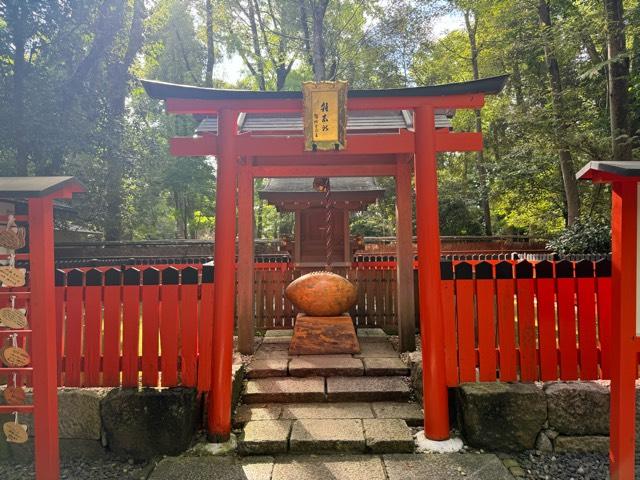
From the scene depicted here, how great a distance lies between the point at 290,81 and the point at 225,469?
78.9 feet

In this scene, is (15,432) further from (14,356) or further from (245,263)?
(245,263)

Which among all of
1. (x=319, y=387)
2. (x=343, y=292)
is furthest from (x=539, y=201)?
(x=319, y=387)

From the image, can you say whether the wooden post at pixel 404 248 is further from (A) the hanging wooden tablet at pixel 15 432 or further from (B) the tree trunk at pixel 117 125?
(B) the tree trunk at pixel 117 125

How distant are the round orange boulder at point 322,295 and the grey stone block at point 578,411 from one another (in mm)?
2568

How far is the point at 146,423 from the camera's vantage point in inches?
128

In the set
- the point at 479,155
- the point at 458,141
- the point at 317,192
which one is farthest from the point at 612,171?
the point at 479,155

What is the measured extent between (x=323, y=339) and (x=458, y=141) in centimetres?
288

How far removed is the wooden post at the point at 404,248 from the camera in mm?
5539

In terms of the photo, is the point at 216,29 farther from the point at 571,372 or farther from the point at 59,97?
the point at 571,372

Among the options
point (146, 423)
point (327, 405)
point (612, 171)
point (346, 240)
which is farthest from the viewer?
point (346, 240)

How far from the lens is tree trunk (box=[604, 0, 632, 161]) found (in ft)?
33.1

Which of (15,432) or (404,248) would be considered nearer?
(15,432)

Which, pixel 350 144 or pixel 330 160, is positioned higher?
pixel 330 160

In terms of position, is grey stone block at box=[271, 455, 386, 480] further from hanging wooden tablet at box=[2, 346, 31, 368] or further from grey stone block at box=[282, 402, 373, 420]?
hanging wooden tablet at box=[2, 346, 31, 368]
